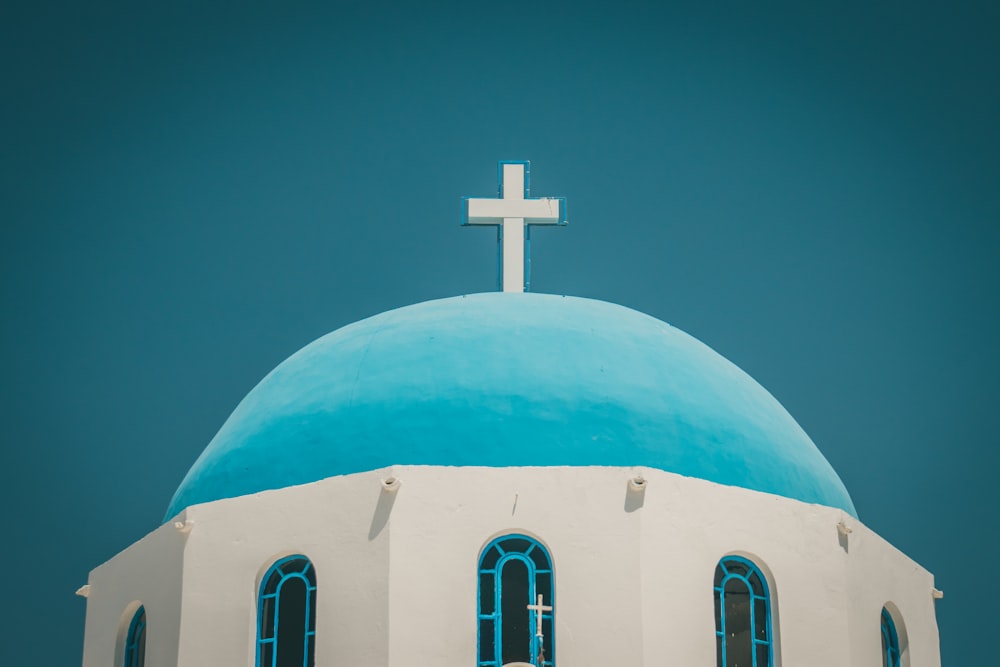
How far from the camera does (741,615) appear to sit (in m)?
15.7

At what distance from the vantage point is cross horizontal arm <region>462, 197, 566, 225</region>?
20.6 meters

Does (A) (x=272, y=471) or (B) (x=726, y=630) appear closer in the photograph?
(B) (x=726, y=630)

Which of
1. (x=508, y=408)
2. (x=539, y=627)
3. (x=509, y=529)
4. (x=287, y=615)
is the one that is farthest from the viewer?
(x=508, y=408)

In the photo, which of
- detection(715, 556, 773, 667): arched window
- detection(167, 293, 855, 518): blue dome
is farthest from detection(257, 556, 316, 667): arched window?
detection(715, 556, 773, 667): arched window

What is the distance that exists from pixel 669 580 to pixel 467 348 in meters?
3.28

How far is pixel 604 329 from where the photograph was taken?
1761 centimetres

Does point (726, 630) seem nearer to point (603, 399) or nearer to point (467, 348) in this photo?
point (603, 399)

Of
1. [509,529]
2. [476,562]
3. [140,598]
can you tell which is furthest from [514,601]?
[140,598]

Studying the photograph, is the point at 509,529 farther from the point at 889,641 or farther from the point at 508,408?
the point at 889,641

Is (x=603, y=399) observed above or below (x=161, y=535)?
above

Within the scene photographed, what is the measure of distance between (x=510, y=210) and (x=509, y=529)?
6308mm

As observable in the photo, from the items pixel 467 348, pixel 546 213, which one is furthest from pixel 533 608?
pixel 546 213

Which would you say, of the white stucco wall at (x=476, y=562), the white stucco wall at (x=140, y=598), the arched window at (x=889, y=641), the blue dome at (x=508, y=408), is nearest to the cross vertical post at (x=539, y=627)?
the white stucco wall at (x=476, y=562)

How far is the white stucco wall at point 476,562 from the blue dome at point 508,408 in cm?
59
